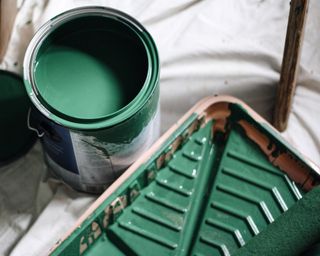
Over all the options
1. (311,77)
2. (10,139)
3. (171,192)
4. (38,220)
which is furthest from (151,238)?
(311,77)

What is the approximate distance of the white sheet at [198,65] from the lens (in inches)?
36.9

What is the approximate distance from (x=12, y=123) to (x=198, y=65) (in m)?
0.37

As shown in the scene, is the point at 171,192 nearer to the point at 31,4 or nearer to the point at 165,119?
the point at 165,119

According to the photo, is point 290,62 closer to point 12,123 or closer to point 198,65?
point 198,65

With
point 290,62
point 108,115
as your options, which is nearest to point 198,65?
point 290,62

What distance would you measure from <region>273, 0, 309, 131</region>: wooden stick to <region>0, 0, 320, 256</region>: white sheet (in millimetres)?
44

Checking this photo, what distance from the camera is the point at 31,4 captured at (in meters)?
1.04

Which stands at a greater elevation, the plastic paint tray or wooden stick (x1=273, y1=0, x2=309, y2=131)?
wooden stick (x1=273, y1=0, x2=309, y2=131)

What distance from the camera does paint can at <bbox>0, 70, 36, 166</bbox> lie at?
37.7 inches

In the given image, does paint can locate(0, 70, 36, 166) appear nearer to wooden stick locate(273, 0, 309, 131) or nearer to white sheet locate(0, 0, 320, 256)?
white sheet locate(0, 0, 320, 256)

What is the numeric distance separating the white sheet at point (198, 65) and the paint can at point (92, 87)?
13cm

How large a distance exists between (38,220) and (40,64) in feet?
0.92

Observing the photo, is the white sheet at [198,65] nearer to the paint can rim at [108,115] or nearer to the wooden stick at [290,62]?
the wooden stick at [290,62]

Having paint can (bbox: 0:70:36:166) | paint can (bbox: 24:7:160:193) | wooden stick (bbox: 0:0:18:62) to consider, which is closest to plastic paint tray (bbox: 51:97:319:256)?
paint can (bbox: 24:7:160:193)
